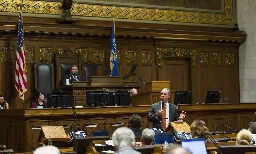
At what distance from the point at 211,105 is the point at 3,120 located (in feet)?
17.8

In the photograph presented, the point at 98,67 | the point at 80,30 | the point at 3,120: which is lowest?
the point at 3,120

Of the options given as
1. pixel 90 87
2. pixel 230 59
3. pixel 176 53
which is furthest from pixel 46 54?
pixel 230 59

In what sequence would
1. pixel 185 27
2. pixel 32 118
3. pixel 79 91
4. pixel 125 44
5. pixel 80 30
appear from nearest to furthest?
pixel 32 118 → pixel 79 91 → pixel 80 30 → pixel 125 44 → pixel 185 27

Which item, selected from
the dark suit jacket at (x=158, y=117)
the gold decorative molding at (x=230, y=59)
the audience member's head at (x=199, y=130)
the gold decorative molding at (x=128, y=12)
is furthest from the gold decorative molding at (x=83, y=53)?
the audience member's head at (x=199, y=130)

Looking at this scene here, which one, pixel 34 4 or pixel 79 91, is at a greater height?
pixel 34 4

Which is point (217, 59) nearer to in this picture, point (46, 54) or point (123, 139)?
point (46, 54)

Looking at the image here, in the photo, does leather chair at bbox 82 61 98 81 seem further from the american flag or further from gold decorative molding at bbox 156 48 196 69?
gold decorative molding at bbox 156 48 196 69

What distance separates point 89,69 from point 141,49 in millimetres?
2359

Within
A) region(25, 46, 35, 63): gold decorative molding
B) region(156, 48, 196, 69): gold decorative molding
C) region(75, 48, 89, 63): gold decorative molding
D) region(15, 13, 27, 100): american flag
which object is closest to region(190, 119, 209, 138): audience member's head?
region(15, 13, 27, 100): american flag

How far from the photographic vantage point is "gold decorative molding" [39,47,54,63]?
16844 millimetres

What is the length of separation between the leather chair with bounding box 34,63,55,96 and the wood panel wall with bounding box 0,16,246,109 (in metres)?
0.32

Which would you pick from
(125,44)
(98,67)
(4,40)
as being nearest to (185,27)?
(125,44)

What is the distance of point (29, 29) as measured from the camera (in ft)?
53.8

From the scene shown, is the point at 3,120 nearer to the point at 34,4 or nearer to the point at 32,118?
the point at 32,118
